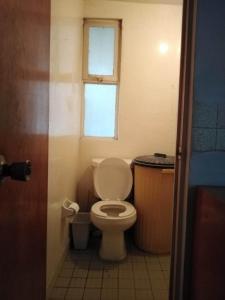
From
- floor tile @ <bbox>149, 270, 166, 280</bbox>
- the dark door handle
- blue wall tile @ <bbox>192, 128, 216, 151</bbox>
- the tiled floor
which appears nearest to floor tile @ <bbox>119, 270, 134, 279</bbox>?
the tiled floor

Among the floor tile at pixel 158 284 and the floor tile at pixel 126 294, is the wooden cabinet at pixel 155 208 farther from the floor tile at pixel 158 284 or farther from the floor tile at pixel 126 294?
the floor tile at pixel 126 294

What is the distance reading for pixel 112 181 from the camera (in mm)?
2562

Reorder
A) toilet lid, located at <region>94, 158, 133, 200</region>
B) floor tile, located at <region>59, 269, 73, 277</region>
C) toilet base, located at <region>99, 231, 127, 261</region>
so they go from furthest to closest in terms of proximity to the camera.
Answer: toilet lid, located at <region>94, 158, 133, 200</region>, toilet base, located at <region>99, 231, 127, 261</region>, floor tile, located at <region>59, 269, 73, 277</region>

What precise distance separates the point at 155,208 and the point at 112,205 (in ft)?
1.28

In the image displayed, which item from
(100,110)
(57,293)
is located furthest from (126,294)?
(100,110)

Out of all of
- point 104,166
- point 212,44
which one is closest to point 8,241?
point 212,44

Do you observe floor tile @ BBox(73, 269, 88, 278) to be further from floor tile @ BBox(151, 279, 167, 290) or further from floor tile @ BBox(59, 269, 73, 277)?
floor tile @ BBox(151, 279, 167, 290)

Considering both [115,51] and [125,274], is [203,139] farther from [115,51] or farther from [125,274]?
[115,51]

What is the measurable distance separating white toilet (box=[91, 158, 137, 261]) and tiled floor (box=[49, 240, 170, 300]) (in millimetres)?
131

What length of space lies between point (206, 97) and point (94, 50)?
1822 millimetres

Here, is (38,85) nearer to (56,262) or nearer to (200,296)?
(200,296)

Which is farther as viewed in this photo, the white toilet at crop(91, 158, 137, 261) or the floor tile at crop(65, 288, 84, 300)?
the white toilet at crop(91, 158, 137, 261)

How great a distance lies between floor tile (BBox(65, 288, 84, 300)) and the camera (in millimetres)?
1724

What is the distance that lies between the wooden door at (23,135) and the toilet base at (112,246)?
1.18 m
